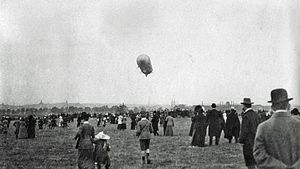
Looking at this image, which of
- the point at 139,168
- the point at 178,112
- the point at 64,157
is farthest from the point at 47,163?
Answer: the point at 178,112

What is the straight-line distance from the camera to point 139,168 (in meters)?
12.3

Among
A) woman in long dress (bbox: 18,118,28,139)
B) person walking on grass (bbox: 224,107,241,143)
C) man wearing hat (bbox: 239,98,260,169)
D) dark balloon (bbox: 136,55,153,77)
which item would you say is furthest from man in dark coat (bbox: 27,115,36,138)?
man wearing hat (bbox: 239,98,260,169)

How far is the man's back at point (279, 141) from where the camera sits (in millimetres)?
4367

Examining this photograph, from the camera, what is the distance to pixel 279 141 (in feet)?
14.4

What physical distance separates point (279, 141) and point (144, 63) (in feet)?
121

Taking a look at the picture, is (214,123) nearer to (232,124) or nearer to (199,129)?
(199,129)

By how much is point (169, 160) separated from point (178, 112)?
55963mm

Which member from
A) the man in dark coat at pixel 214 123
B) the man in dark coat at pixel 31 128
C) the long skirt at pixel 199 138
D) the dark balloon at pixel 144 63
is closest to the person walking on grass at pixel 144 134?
the long skirt at pixel 199 138

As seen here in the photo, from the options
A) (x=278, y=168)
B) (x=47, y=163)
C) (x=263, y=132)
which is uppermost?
(x=263, y=132)

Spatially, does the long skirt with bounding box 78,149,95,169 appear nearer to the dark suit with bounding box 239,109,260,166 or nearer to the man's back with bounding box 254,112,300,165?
the dark suit with bounding box 239,109,260,166

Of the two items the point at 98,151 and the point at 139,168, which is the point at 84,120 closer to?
the point at 98,151

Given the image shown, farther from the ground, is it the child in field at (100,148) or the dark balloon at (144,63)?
the dark balloon at (144,63)

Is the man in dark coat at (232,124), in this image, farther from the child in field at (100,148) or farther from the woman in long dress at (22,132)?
the woman in long dress at (22,132)

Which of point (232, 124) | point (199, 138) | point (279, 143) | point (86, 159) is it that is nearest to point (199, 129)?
point (199, 138)
